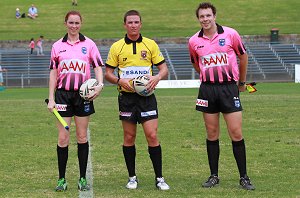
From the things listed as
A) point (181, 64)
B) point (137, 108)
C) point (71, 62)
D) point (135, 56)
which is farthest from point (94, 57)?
point (181, 64)

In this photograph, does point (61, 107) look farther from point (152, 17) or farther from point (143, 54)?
point (152, 17)

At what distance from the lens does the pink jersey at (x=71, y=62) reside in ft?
29.6

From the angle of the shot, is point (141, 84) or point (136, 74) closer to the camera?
point (141, 84)

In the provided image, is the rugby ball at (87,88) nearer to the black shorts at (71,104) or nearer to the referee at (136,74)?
the black shorts at (71,104)

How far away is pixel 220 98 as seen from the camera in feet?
30.2

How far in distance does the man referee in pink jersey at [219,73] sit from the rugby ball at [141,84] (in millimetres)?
781

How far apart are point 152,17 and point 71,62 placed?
4726cm

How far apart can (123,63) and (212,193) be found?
1892 millimetres

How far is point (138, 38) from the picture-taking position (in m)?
9.18

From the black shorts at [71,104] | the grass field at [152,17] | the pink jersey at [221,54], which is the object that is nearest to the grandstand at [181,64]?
the grass field at [152,17]

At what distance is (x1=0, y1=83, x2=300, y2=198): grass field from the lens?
355 inches

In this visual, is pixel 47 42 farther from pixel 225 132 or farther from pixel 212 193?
pixel 212 193

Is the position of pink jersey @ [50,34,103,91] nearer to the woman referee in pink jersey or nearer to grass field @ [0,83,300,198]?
the woman referee in pink jersey

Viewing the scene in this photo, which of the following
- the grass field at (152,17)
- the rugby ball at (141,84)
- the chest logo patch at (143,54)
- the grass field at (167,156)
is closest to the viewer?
the rugby ball at (141,84)
